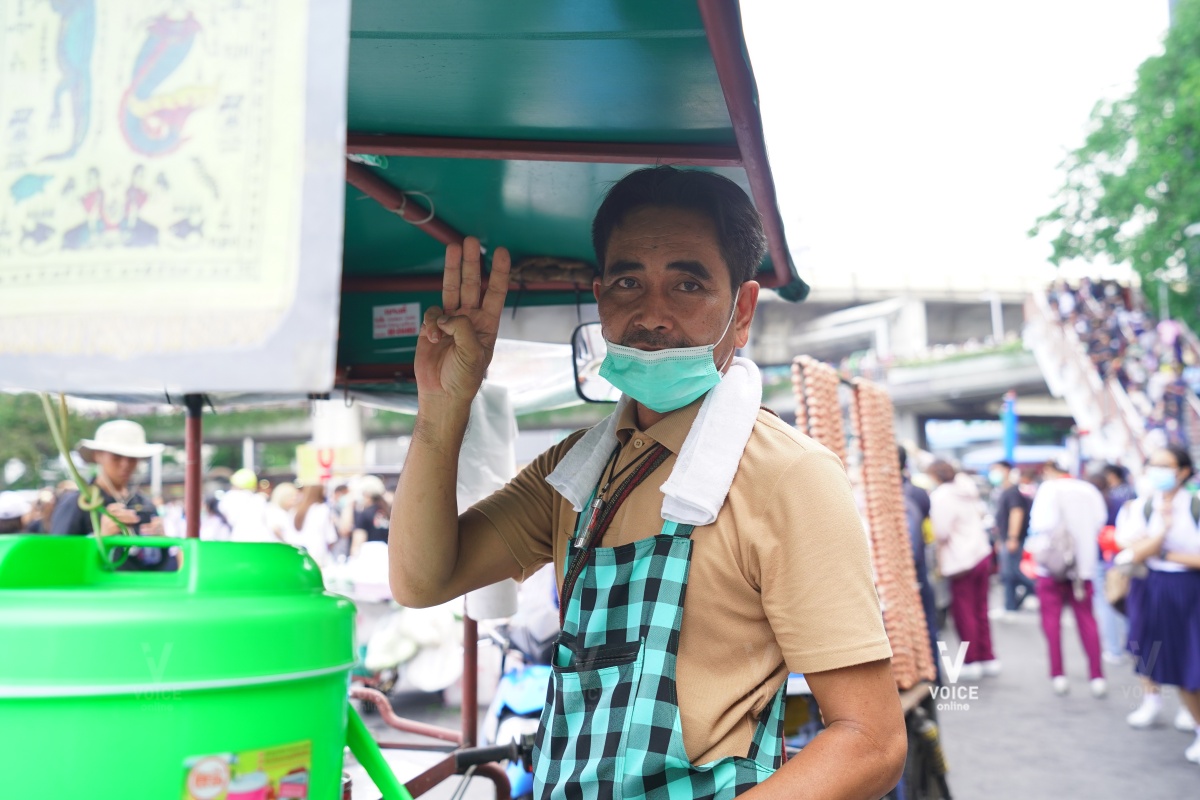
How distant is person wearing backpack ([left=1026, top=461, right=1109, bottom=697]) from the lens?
27.8ft

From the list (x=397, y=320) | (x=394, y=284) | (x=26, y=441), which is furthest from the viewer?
(x=26, y=441)

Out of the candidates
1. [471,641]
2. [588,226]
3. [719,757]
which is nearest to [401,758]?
[471,641]

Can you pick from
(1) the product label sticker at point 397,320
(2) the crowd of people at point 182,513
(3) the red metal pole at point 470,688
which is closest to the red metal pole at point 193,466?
(2) the crowd of people at point 182,513

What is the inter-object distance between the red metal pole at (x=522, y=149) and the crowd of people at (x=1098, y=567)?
4633 millimetres

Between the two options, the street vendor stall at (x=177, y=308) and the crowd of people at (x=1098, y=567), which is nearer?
the street vendor stall at (x=177, y=308)

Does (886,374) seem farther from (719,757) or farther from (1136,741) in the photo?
(719,757)

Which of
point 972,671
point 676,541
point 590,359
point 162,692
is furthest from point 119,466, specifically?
point 972,671

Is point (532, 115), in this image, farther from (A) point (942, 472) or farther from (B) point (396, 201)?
(A) point (942, 472)

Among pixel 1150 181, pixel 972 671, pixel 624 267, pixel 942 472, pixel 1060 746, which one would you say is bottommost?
pixel 972 671

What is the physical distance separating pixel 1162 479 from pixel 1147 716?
215 cm

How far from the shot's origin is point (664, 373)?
5.65 feet

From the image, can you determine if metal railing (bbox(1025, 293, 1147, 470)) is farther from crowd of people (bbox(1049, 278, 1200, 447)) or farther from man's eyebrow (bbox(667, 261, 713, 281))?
man's eyebrow (bbox(667, 261, 713, 281))

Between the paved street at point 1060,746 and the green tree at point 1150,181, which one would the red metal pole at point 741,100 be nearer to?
the paved street at point 1060,746

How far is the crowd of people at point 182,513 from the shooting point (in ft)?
17.2
